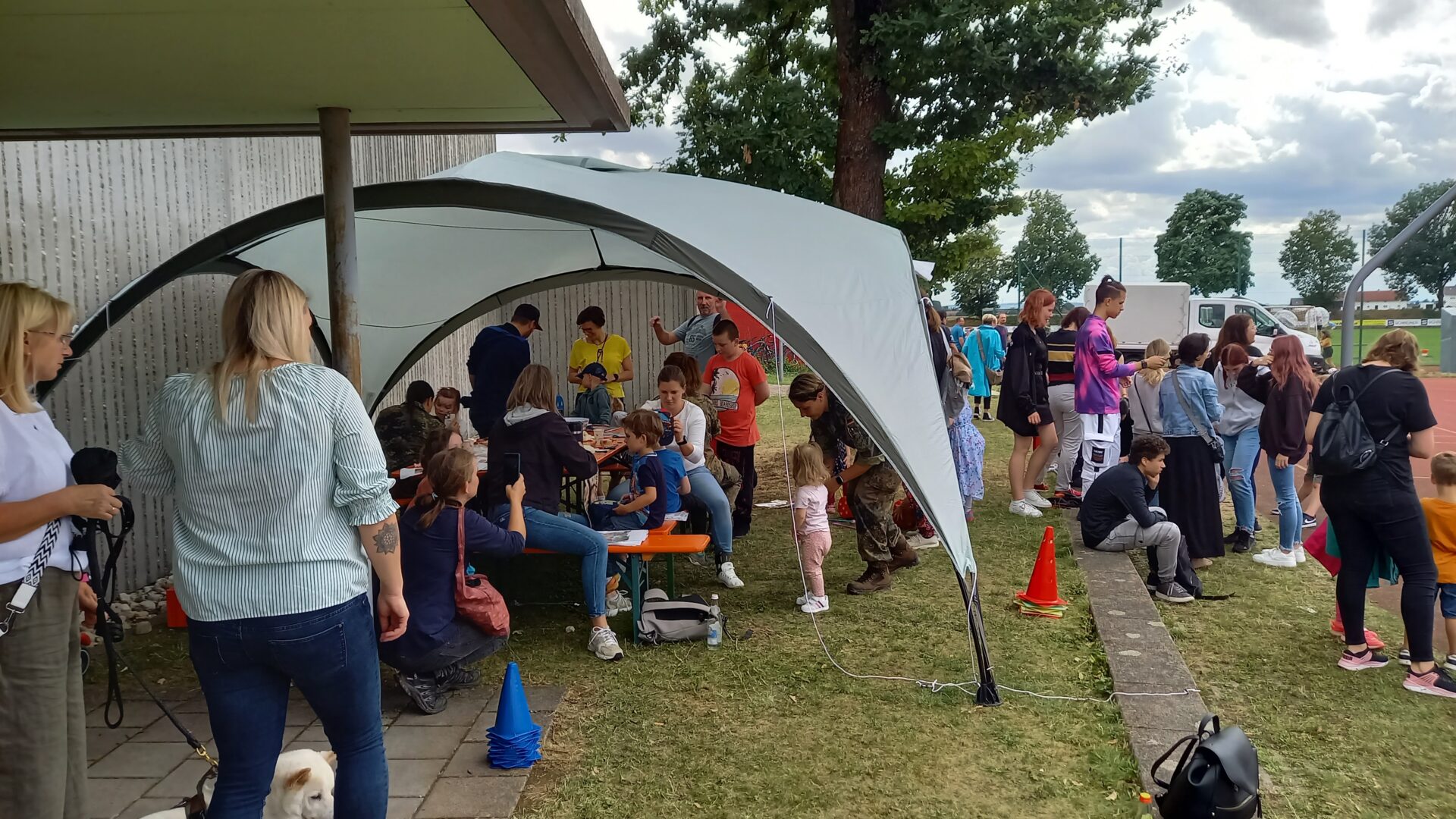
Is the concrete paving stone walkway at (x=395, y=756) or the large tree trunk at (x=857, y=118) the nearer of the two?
the concrete paving stone walkway at (x=395, y=756)

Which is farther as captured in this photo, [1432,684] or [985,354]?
[985,354]

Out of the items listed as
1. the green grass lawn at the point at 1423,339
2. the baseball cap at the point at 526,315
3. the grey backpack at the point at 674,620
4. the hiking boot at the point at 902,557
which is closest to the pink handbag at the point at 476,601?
the grey backpack at the point at 674,620

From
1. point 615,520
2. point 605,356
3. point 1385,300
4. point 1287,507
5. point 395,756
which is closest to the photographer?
point 395,756

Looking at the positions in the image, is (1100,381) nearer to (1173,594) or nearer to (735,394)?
(1173,594)

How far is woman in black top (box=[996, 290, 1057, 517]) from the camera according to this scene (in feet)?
25.8

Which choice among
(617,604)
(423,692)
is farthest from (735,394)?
(423,692)

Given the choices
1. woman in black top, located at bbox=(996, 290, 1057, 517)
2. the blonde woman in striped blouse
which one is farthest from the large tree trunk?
the blonde woman in striped blouse

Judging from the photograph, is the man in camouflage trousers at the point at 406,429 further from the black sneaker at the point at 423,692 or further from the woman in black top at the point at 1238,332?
the woman in black top at the point at 1238,332

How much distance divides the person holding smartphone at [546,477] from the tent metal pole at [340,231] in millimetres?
895

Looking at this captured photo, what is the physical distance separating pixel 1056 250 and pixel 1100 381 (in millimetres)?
62699

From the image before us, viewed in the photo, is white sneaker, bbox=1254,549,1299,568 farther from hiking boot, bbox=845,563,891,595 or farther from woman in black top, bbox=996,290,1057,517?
hiking boot, bbox=845,563,891,595

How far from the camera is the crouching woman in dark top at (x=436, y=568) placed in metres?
4.11

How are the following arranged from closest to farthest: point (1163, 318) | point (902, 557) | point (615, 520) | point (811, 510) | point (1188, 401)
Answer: point (811, 510)
point (615, 520)
point (1188, 401)
point (902, 557)
point (1163, 318)

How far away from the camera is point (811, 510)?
5.59 metres
